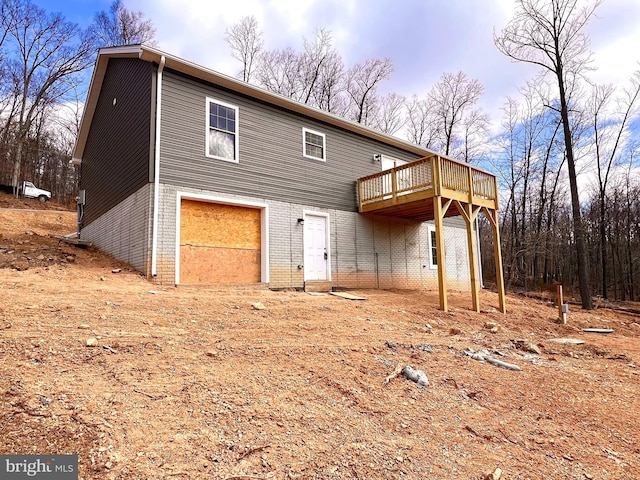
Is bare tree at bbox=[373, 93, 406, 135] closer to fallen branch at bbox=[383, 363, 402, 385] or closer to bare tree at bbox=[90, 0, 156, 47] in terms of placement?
bare tree at bbox=[90, 0, 156, 47]

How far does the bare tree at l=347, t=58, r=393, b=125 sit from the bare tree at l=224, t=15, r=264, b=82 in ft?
22.6

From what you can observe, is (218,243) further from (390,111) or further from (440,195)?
(390,111)

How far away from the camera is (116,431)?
2.43m

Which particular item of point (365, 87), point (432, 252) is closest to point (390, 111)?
point (365, 87)

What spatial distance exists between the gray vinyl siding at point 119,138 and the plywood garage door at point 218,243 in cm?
144

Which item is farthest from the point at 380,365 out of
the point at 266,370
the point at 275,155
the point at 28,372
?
the point at 275,155

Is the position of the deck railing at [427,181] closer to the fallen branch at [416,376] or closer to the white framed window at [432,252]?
the white framed window at [432,252]

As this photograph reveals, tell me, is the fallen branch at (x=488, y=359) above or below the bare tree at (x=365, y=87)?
below

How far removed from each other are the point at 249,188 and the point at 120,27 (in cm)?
2458

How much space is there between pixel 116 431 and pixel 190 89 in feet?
27.8

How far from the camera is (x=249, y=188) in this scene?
9.77 metres

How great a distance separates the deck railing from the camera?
981 cm

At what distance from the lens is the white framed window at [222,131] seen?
934 centimetres
